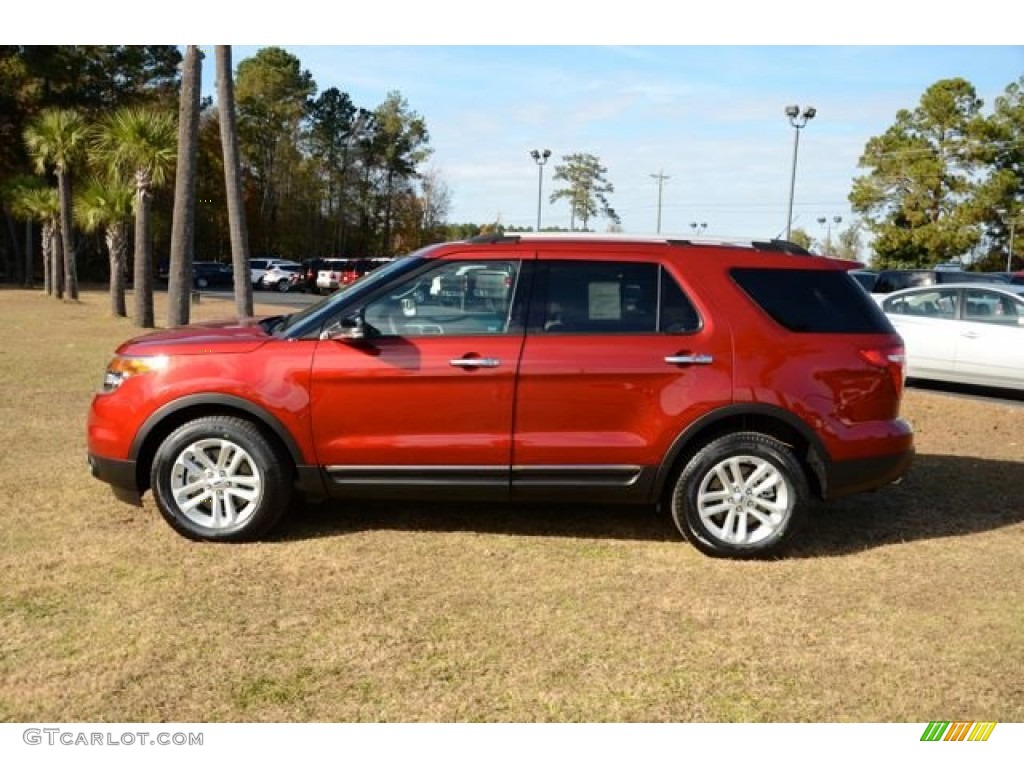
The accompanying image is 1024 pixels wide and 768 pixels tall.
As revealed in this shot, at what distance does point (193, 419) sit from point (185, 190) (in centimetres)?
1321

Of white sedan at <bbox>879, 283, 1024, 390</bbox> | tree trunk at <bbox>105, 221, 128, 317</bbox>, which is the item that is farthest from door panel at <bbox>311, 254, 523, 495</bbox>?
tree trunk at <bbox>105, 221, 128, 317</bbox>

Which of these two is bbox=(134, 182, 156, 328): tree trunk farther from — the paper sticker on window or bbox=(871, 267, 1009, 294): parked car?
the paper sticker on window

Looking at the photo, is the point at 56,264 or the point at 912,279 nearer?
the point at 912,279

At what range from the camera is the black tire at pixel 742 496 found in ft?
17.0

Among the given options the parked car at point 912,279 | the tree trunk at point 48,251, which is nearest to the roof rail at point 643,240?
the parked car at point 912,279

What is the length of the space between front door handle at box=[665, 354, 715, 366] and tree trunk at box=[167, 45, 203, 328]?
14.0 meters

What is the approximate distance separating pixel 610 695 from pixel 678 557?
1.76 m

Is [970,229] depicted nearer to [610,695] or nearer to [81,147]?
[81,147]

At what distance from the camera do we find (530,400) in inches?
202

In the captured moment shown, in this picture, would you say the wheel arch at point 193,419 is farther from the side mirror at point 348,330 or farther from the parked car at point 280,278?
the parked car at point 280,278

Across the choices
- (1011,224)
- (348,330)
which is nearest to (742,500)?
(348,330)

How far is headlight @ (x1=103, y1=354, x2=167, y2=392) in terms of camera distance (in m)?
5.25

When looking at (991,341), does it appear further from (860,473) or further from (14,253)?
(14,253)
